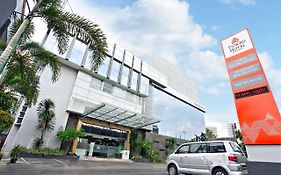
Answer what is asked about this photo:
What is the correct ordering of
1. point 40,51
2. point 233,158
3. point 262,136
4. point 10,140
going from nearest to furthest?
point 262,136
point 233,158
point 40,51
point 10,140

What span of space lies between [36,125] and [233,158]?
Result: 1728cm

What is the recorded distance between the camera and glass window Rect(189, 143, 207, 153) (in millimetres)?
8078

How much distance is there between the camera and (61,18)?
7559 mm

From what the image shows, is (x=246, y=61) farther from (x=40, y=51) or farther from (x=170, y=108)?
(x=170, y=108)

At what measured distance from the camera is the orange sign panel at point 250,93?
6.00 metres

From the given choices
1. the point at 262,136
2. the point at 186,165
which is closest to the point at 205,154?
the point at 186,165

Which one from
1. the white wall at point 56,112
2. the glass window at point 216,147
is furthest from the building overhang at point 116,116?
the glass window at point 216,147

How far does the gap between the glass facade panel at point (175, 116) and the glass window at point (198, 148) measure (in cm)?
2347

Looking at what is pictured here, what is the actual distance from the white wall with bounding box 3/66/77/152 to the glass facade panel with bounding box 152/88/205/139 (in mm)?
16745

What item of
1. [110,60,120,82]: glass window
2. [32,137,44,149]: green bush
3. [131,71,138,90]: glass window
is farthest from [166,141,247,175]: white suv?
[131,71,138,90]: glass window

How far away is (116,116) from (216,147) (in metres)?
16.1

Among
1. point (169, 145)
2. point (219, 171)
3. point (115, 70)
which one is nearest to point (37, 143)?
point (115, 70)

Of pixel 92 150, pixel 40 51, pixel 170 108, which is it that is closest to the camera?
pixel 40 51

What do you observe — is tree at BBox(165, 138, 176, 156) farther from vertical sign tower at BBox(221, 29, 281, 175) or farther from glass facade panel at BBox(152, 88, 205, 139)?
vertical sign tower at BBox(221, 29, 281, 175)
